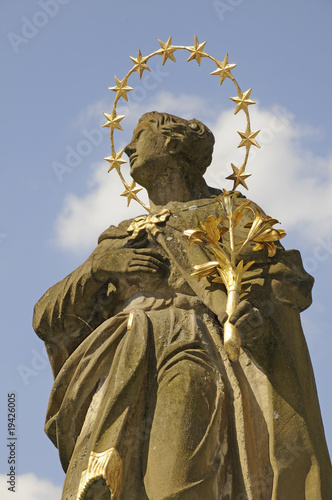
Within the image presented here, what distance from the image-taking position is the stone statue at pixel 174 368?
24.5 feet

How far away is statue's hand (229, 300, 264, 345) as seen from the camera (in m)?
7.62

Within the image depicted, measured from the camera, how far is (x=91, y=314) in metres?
8.52

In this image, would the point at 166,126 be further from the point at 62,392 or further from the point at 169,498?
the point at 169,498

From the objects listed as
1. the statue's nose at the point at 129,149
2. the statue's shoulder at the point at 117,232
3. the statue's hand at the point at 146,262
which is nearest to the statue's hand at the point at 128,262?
the statue's hand at the point at 146,262

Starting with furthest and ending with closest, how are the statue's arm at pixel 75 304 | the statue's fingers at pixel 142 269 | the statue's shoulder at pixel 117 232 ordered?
1. the statue's shoulder at pixel 117 232
2. the statue's arm at pixel 75 304
3. the statue's fingers at pixel 142 269

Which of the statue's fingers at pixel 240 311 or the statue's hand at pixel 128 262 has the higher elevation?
the statue's hand at pixel 128 262

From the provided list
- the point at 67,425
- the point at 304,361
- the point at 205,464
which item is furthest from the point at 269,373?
the point at 67,425

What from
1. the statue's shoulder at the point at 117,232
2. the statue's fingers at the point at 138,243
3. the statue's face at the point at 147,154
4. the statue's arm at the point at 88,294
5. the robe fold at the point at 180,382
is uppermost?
the statue's face at the point at 147,154

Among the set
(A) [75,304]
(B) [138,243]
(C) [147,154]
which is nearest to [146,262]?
(B) [138,243]

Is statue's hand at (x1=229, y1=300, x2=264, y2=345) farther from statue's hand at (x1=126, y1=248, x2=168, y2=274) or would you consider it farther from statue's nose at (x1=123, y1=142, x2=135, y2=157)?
statue's nose at (x1=123, y1=142, x2=135, y2=157)

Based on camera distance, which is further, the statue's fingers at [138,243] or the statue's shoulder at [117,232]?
the statue's shoulder at [117,232]

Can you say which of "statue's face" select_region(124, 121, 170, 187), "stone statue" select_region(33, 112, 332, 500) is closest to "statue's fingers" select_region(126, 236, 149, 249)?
"stone statue" select_region(33, 112, 332, 500)

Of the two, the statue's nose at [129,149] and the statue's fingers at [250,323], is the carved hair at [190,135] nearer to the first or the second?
the statue's nose at [129,149]

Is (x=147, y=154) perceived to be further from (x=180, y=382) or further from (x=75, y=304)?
(x=180, y=382)
